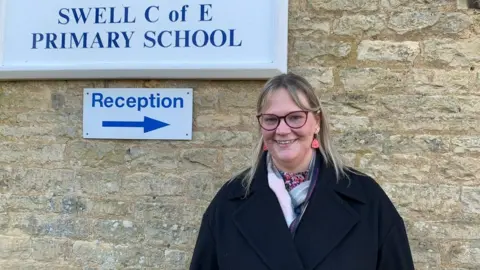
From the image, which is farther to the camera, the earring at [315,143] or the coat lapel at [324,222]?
the earring at [315,143]

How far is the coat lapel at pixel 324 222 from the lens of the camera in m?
2.01

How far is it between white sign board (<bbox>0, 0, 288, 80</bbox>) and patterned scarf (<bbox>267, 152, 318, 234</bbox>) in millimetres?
1141

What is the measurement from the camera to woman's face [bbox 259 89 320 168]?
2096mm

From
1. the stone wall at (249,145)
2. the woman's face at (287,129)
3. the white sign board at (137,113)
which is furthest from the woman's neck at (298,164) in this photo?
the white sign board at (137,113)

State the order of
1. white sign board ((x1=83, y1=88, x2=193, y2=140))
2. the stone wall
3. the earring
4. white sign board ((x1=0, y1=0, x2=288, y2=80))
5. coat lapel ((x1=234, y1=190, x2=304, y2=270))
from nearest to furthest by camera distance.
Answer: coat lapel ((x1=234, y1=190, x2=304, y2=270)) → the earring → the stone wall → white sign board ((x1=0, y1=0, x2=288, y2=80)) → white sign board ((x1=83, y1=88, x2=193, y2=140))

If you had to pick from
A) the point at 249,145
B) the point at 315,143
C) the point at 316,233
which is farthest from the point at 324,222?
the point at 249,145

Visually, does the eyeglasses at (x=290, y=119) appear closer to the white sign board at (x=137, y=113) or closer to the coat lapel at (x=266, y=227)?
the coat lapel at (x=266, y=227)

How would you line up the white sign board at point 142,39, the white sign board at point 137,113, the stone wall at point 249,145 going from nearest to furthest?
the stone wall at point 249,145
the white sign board at point 142,39
the white sign board at point 137,113

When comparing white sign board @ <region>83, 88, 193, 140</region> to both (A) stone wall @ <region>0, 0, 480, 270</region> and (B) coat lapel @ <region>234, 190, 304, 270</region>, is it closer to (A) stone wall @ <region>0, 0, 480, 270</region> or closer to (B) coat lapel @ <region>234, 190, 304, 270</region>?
(A) stone wall @ <region>0, 0, 480, 270</region>

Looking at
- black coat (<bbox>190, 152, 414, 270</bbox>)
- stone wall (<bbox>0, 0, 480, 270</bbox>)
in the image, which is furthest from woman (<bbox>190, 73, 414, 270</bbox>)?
stone wall (<bbox>0, 0, 480, 270</bbox>)

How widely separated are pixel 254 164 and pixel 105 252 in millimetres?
1596

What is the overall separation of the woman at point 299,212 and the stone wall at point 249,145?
3.51ft

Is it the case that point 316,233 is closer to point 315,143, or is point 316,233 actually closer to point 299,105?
point 315,143

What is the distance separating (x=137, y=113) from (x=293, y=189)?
1578 millimetres
